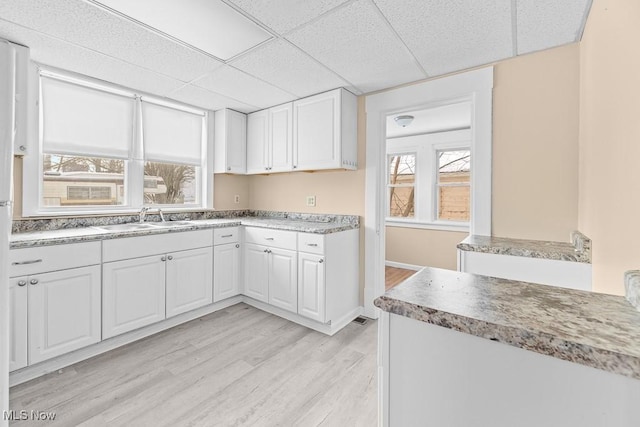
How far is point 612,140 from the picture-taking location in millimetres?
1192

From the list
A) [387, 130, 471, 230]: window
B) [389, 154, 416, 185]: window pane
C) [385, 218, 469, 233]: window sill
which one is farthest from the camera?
[389, 154, 416, 185]: window pane

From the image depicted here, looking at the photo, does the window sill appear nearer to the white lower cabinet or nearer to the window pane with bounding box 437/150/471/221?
the window pane with bounding box 437/150/471/221

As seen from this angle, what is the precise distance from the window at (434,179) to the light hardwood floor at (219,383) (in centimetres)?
296

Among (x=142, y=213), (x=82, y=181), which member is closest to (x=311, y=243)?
(x=142, y=213)

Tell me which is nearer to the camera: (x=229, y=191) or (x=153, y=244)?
(x=153, y=244)

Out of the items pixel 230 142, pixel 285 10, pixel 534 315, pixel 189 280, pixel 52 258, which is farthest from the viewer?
pixel 230 142

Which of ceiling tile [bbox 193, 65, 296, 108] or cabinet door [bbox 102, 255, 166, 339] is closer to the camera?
cabinet door [bbox 102, 255, 166, 339]

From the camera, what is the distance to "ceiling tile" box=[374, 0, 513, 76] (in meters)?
1.58

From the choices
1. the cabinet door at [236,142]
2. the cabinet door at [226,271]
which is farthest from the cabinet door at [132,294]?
the cabinet door at [236,142]

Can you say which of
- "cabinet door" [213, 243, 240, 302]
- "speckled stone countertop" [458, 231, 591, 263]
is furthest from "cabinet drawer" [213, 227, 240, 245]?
"speckled stone countertop" [458, 231, 591, 263]

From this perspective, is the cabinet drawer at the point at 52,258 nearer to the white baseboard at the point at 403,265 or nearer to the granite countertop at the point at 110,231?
the granite countertop at the point at 110,231

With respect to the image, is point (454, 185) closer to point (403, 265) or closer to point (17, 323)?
point (403, 265)

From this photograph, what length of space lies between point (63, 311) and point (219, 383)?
3.92 feet

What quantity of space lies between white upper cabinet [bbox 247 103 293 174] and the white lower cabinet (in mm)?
942
